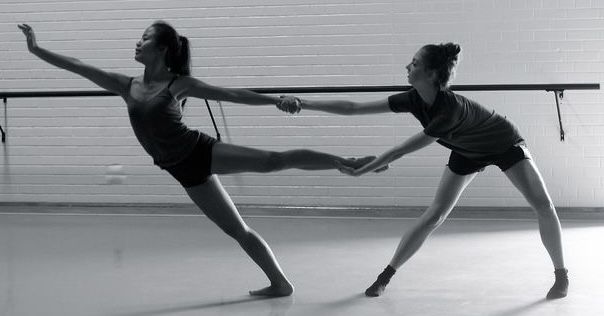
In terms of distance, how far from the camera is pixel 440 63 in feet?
12.2

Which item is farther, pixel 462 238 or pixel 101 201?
pixel 101 201

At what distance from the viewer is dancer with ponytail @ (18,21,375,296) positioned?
3.54 meters

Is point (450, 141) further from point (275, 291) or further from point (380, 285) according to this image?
point (275, 291)

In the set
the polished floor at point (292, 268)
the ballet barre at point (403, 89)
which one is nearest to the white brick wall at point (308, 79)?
the ballet barre at point (403, 89)

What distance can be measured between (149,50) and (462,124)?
1.49 m

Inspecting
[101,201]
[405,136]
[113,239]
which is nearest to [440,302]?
[113,239]

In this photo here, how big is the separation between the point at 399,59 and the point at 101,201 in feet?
10.3

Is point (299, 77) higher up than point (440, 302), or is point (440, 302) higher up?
point (299, 77)

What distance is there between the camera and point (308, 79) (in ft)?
24.0

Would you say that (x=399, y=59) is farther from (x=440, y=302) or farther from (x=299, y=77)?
(x=440, y=302)

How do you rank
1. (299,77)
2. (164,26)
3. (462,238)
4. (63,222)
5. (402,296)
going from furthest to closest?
1. (299,77)
2. (63,222)
3. (462,238)
4. (402,296)
5. (164,26)

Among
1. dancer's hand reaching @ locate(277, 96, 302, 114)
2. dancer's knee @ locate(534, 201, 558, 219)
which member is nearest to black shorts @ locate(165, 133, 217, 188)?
dancer's hand reaching @ locate(277, 96, 302, 114)

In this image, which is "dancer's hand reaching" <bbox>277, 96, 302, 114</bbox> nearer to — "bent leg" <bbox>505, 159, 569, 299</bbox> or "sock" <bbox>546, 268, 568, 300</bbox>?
"bent leg" <bbox>505, 159, 569, 299</bbox>

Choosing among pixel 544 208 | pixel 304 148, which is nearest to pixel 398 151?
pixel 544 208
